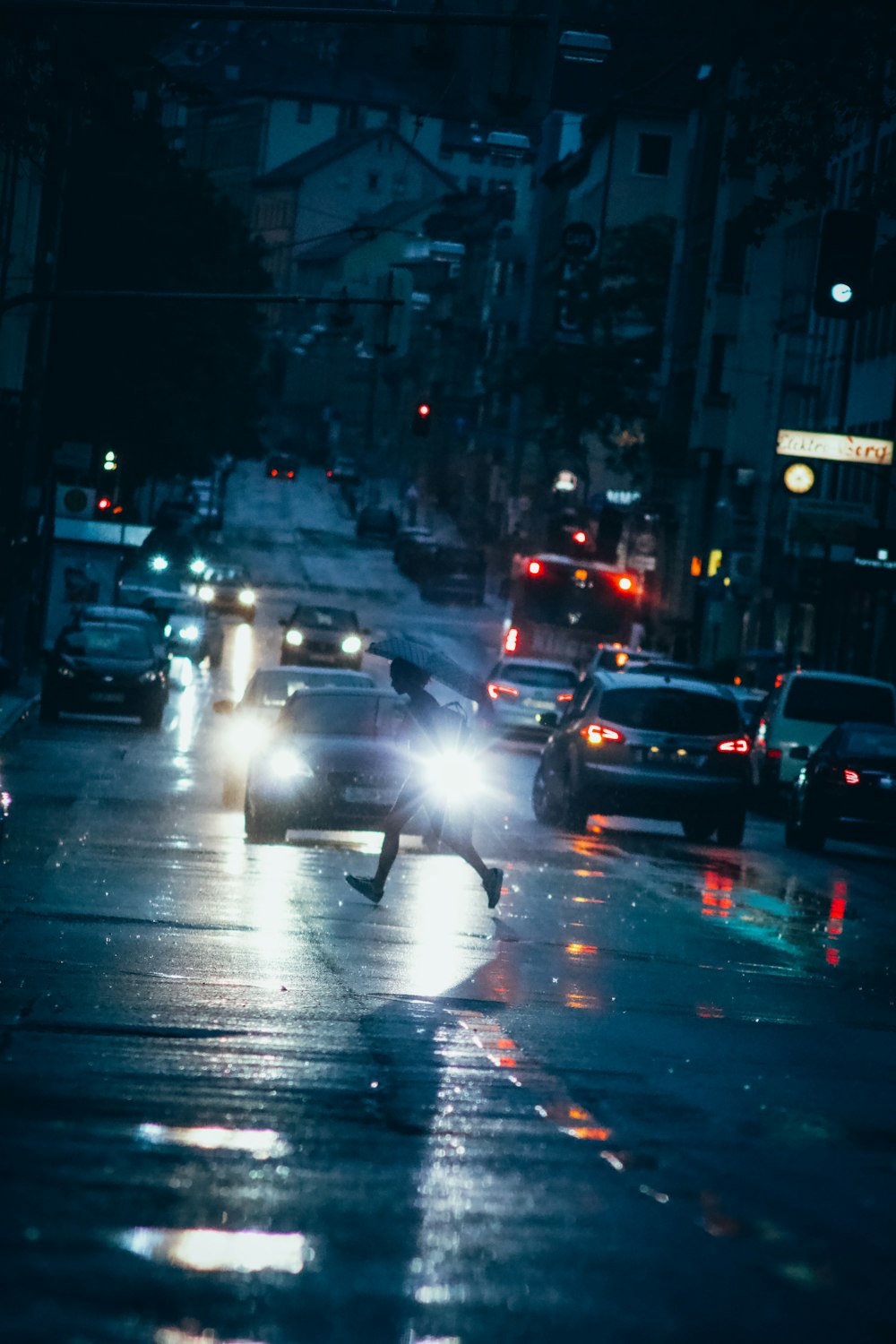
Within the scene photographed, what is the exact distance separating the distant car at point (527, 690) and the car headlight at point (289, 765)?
970 inches

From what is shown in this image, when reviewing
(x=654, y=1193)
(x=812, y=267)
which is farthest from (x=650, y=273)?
(x=654, y=1193)

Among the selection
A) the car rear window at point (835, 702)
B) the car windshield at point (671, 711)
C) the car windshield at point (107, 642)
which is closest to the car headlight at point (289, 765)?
the car windshield at point (671, 711)

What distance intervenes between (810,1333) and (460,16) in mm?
10792

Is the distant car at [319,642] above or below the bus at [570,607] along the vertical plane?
below

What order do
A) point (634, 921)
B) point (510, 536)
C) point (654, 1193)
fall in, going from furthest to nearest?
1. point (510, 536)
2. point (634, 921)
3. point (654, 1193)

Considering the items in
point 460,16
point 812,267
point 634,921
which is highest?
point 812,267

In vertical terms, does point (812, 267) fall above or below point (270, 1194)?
above

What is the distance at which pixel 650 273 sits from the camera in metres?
94.2

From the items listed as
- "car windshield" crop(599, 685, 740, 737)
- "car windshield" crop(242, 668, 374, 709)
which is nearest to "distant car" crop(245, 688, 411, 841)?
"car windshield" crop(242, 668, 374, 709)

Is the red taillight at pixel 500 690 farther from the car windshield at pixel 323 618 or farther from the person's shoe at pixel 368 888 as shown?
the person's shoe at pixel 368 888

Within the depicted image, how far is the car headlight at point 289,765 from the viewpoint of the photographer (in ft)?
70.9

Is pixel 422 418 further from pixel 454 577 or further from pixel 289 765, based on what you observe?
pixel 454 577

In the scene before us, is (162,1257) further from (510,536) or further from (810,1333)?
(510,536)

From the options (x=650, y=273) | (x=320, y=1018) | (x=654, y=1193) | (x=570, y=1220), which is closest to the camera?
(x=570, y=1220)
